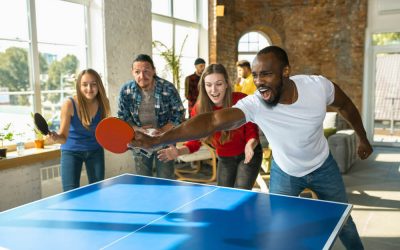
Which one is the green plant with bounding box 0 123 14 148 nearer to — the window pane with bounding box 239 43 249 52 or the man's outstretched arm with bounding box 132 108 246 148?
the man's outstretched arm with bounding box 132 108 246 148

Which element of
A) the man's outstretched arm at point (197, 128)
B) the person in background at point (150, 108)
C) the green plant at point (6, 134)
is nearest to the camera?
the man's outstretched arm at point (197, 128)

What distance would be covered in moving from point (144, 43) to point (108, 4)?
83 centimetres

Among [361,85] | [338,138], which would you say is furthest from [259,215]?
[361,85]

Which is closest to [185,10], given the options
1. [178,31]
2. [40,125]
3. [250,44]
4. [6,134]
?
[178,31]

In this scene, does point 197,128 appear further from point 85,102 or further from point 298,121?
point 85,102

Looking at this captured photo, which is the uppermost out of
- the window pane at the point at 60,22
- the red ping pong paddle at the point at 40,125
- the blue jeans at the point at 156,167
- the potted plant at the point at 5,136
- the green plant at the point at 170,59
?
the window pane at the point at 60,22

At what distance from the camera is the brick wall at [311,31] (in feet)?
27.2

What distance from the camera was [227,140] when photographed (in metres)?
2.69

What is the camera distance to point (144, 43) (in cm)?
564

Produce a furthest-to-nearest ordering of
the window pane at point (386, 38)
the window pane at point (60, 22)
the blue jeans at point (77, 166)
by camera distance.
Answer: the window pane at point (386, 38) → the window pane at point (60, 22) → the blue jeans at point (77, 166)

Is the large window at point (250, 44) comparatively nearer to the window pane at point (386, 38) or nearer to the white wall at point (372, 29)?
the white wall at point (372, 29)

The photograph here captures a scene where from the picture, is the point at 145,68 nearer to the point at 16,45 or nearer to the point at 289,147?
the point at 289,147

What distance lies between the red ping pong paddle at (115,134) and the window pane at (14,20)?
291 cm

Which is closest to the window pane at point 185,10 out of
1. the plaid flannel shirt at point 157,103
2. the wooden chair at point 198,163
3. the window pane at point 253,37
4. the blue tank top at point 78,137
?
the window pane at point 253,37
